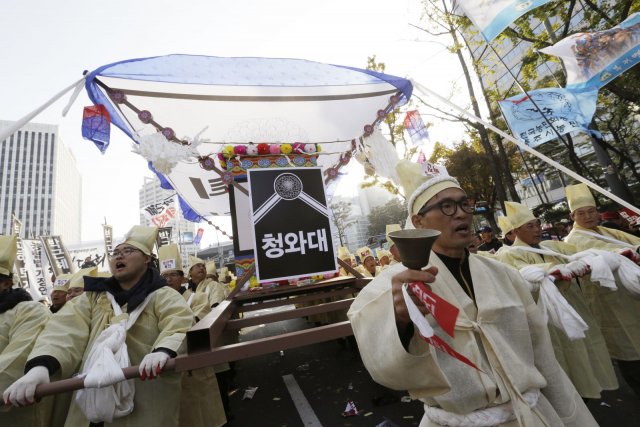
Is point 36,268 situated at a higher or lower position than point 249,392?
higher

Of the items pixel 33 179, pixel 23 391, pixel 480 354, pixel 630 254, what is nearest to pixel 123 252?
pixel 23 391

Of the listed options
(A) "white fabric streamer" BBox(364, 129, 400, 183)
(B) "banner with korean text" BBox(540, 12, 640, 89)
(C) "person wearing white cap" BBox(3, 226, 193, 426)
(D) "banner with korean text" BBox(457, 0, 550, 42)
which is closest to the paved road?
(C) "person wearing white cap" BBox(3, 226, 193, 426)

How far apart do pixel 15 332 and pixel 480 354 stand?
365 cm

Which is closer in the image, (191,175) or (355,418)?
(355,418)

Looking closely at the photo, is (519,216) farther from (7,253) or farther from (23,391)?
(7,253)

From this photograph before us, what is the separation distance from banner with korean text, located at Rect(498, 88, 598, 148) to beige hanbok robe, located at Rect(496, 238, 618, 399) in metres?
2.90

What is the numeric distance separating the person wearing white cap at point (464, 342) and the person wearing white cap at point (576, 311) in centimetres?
130

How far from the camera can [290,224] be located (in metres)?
3.86

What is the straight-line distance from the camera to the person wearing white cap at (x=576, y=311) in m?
3.16

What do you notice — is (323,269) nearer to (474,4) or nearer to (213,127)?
(213,127)

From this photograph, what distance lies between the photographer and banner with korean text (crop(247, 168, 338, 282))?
3689 mm

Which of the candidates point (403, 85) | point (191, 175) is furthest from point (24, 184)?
point (403, 85)

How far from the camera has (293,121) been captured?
195 inches

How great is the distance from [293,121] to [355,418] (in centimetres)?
446
